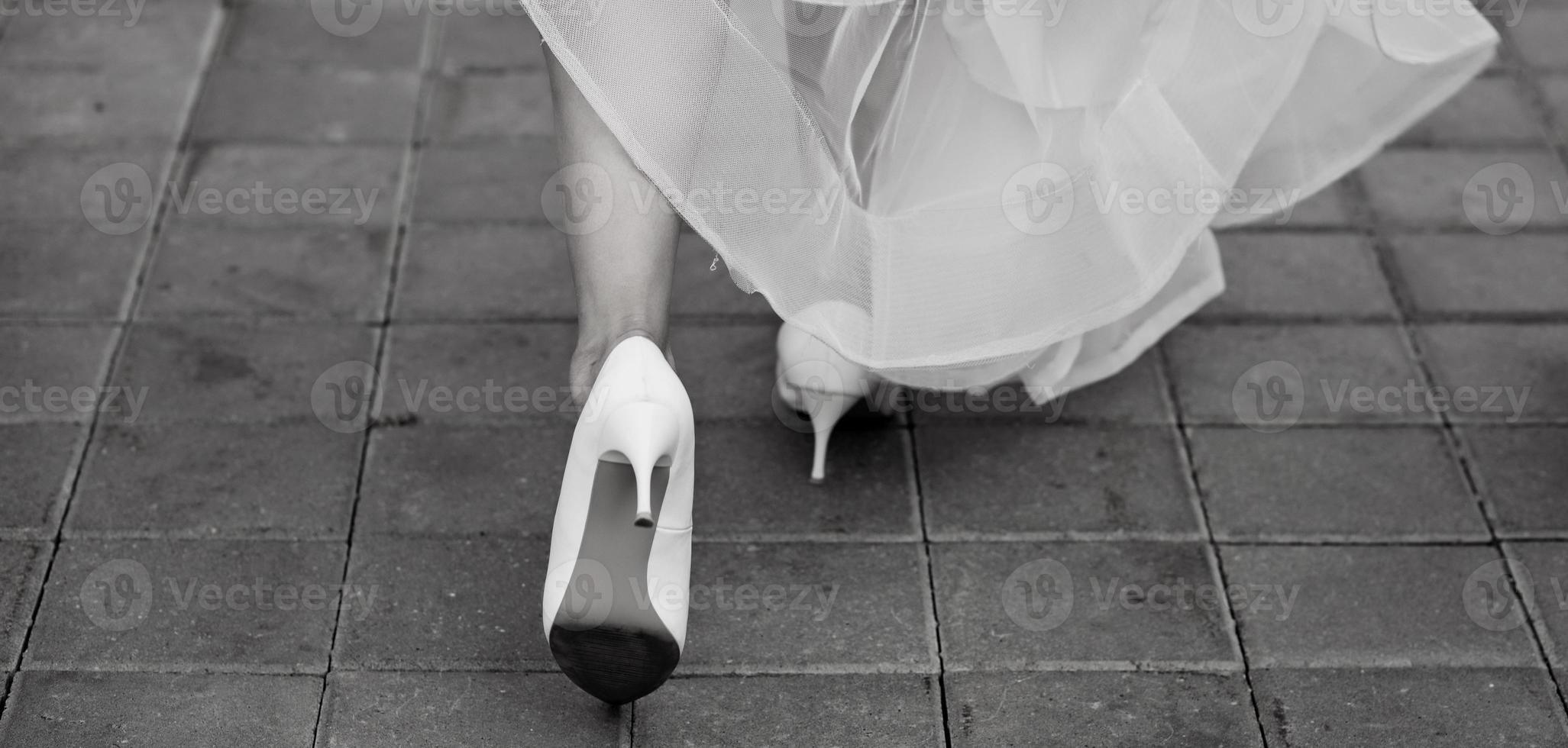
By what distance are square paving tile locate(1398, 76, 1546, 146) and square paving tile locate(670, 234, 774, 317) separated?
1193 mm

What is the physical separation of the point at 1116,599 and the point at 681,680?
0.51m

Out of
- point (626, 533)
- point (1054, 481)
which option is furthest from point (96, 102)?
point (1054, 481)

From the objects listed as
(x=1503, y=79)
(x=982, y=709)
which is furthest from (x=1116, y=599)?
(x=1503, y=79)

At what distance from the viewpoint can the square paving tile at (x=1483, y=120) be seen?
2518 millimetres

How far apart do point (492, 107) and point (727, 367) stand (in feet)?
2.56

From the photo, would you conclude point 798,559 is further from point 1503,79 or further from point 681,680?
point 1503,79

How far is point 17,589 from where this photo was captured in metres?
1.64

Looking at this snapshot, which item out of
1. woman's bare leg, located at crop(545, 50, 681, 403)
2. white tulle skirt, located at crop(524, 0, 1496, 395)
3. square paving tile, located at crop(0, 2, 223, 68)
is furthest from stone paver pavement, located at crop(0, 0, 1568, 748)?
woman's bare leg, located at crop(545, 50, 681, 403)

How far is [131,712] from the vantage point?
1.52 metres

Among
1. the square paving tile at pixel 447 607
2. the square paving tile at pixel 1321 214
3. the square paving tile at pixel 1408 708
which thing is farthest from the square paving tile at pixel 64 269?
the square paving tile at pixel 1321 214

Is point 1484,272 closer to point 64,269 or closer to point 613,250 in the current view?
point 613,250

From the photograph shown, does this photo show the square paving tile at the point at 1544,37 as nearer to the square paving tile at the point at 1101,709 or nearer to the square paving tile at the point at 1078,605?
the square paving tile at the point at 1078,605

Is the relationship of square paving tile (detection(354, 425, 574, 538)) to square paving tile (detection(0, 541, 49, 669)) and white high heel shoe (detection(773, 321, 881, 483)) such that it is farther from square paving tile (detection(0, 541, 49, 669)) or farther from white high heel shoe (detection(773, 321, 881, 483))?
square paving tile (detection(0, 541, 49, 669))

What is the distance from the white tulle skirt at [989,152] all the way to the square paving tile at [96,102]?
1.31 m
